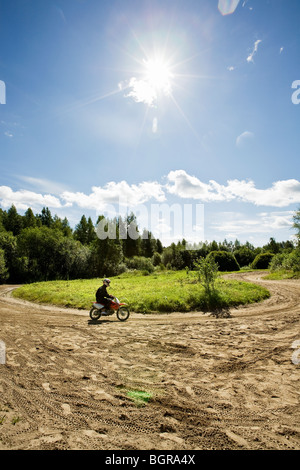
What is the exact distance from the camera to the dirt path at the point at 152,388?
3405 mm

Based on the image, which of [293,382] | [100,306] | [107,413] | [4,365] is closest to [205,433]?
[107,413]

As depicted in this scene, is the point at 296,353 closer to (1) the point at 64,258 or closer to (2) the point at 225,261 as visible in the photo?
(2) the point at 225,261

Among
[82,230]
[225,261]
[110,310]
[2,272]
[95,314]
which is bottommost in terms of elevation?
[2,272]

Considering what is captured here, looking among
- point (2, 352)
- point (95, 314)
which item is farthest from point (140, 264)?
point (2, 352)

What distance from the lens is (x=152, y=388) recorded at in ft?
15.8

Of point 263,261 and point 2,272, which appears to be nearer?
point 2,272

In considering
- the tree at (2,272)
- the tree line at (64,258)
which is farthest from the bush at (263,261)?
the tree at (2,272)

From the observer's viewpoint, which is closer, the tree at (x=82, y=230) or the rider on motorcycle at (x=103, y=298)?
the rider on motorcycle at (x=103, y=298)

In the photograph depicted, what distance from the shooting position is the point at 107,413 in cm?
395

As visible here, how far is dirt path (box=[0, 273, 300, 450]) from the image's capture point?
11.2 feet

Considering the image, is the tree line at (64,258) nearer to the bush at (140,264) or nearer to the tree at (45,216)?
the bush at (140,264)

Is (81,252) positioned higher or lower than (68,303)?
higher
